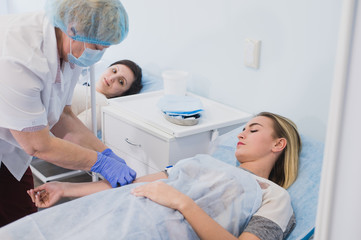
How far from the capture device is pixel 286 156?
5.80ft

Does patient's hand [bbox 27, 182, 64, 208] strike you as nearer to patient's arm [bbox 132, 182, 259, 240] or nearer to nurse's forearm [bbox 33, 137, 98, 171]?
nurse's forearm [bbox 33, 137, 98, 171]

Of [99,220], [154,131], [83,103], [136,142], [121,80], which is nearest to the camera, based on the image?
[99,220]

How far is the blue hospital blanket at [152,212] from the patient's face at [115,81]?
4.20 ft

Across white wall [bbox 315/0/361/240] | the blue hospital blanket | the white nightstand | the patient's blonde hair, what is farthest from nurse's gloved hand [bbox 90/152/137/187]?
white wall [bbox 315/0/361/240]

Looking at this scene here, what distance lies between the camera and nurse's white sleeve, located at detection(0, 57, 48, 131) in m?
1.32

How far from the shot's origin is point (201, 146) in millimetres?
2148

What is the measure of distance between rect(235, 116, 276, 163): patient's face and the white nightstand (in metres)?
0.32

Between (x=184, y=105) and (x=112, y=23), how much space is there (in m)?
0.80

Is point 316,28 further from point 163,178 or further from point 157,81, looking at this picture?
point 157,81

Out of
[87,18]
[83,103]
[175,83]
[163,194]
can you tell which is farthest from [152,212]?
[83,103]

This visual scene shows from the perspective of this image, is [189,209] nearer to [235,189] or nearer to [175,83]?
[235,189]

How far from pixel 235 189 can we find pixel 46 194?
A: 706 millimetres

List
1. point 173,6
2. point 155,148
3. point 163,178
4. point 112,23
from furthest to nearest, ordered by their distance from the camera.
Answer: point 173,6 → point 155,148 → point 163,178 → point 112,23

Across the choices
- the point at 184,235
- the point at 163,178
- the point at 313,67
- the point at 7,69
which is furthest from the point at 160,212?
the point at 313,67
